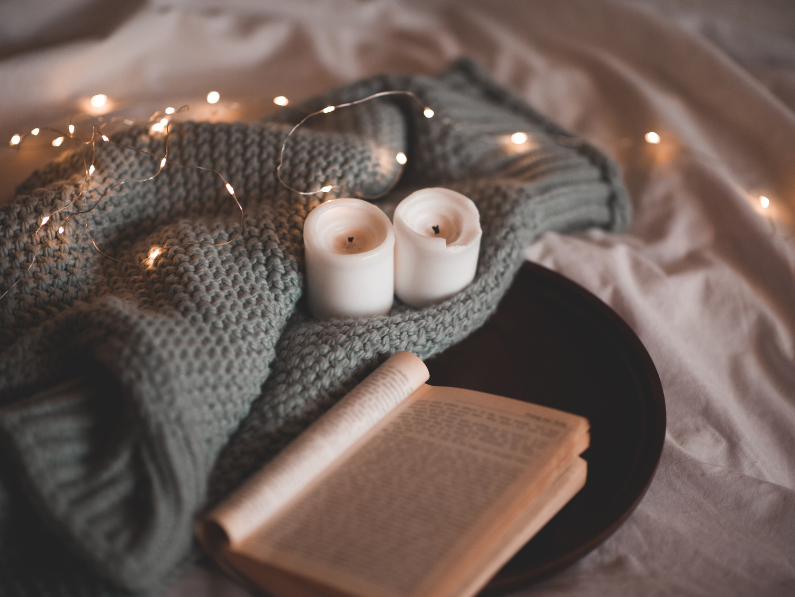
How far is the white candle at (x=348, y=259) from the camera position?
630 millimetres

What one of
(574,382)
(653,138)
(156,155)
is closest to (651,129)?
(653,138)

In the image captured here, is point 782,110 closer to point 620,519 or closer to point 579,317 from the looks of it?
point 579,317

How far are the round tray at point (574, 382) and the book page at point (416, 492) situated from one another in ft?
0.18

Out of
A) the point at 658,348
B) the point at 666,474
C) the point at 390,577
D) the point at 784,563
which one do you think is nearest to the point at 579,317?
the point at 658,348

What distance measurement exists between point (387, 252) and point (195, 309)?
0.21m

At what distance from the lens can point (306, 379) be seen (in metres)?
0.61

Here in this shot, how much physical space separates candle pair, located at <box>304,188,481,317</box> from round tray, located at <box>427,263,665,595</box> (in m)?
0.09

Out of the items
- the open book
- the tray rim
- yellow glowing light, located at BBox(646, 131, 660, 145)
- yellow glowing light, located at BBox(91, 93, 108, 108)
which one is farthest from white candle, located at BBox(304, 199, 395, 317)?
yellow glowing light, located at BBox(646, 131, 660, 145)

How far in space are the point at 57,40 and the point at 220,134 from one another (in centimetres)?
55

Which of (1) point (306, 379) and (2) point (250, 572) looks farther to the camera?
(1) point (306, 379)

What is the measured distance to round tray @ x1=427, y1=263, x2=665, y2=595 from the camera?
533 millimetres

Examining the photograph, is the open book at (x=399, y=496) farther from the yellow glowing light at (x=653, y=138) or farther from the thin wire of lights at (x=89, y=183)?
the yellow glowing light at (x=653, y=138)

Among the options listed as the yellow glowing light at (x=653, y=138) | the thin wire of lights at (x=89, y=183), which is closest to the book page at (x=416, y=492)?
the thin wire of lights at (x=89, y=183)

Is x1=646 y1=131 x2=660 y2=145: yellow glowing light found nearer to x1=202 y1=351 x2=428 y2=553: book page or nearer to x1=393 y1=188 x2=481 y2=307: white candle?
x1=393 y1=188 x2=481 y2=307: white candle
